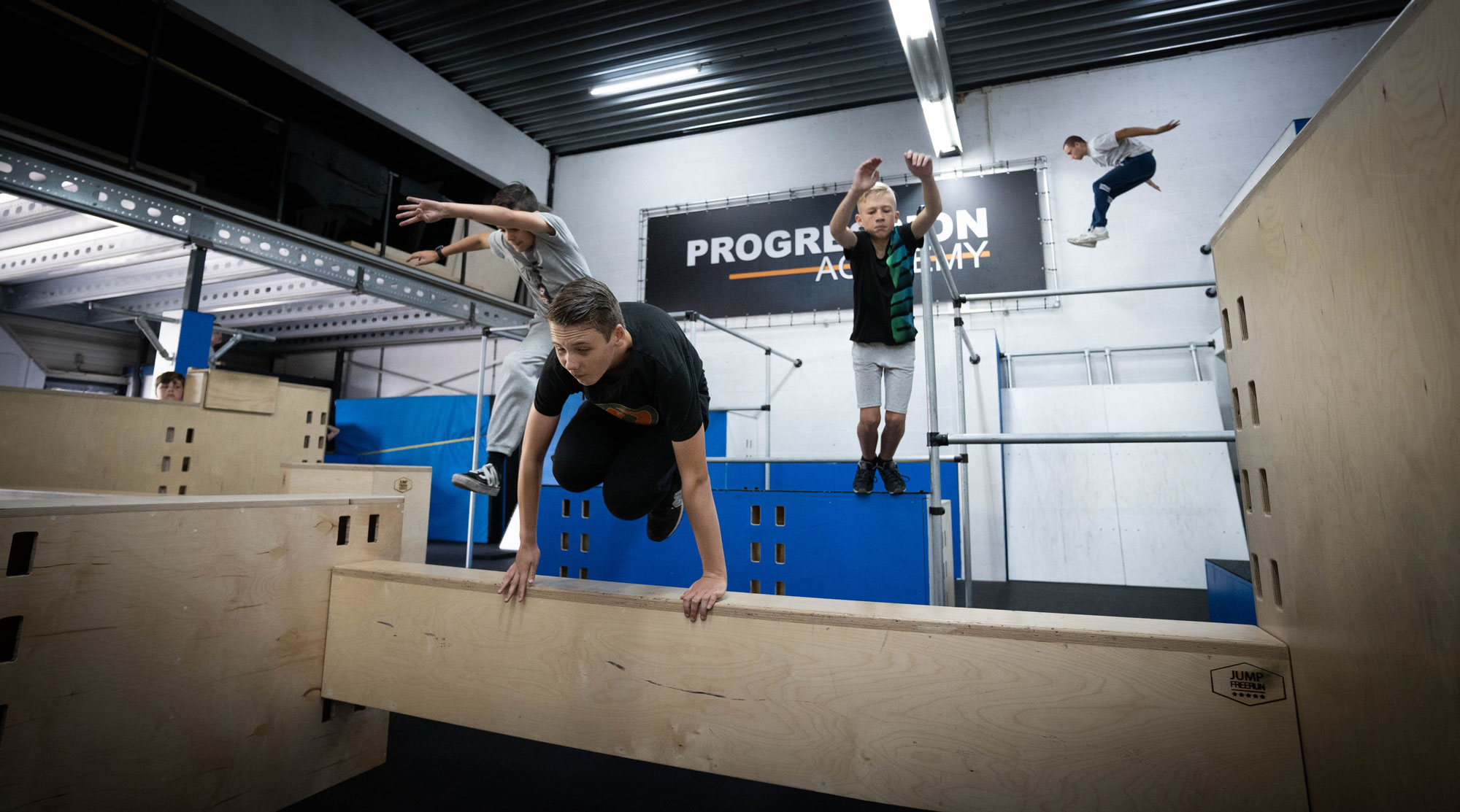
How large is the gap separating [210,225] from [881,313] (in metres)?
3.68

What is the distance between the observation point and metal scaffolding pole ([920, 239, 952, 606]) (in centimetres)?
172

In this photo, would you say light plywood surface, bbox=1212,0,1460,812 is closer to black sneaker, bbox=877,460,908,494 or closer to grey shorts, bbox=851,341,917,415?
black sneaker, bbox=877,460,908,494

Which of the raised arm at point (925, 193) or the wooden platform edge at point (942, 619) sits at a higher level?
the raised arm at point (925, 193)

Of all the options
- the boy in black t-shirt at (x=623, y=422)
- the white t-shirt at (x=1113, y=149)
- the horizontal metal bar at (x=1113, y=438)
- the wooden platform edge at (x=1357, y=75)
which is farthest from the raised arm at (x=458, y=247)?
the white t-shirt at (x=1113, y=149)

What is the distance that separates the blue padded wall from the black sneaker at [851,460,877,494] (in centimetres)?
3

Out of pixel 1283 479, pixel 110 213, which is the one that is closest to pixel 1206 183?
pixel 1283 479

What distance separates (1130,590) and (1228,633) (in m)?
2.96

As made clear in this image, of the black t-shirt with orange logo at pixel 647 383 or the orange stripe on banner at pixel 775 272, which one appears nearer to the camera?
the black t-shirt with orange logo at pixel 647 383

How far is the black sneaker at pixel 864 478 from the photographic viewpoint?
2055 mm

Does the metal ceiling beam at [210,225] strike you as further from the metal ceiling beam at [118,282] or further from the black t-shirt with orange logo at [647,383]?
the black t-shirt with orange logo at [647,383]

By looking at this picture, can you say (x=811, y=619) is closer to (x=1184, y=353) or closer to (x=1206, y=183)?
(x=1184, y=353)

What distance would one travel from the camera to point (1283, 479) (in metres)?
0.76

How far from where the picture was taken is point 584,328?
1.12 m

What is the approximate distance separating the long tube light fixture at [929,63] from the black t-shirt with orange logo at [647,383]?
8.54ft
